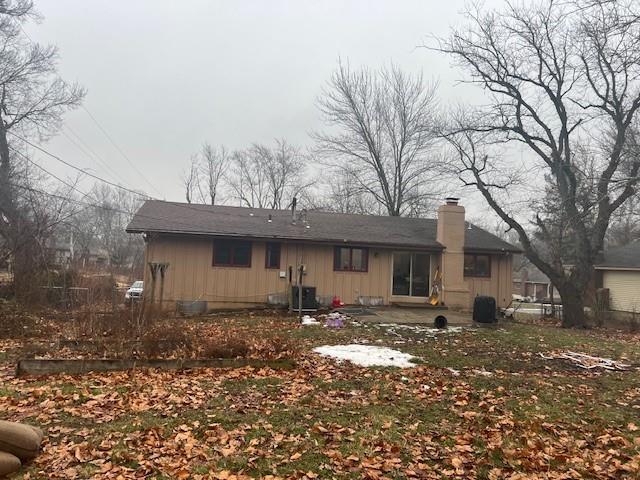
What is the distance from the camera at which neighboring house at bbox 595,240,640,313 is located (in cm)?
2369

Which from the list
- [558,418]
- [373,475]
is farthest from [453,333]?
[373,475]

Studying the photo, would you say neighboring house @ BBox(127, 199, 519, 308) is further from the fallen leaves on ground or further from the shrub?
the fallen leaves on ground

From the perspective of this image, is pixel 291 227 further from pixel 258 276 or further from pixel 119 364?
pixel 119 364

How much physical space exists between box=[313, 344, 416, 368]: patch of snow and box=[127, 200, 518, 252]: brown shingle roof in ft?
27.6

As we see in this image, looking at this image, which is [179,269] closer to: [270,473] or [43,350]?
[43,350]

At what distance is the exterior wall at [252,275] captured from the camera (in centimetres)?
1750

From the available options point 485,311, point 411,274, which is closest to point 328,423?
point 485,311

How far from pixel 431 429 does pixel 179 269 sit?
1382 cm

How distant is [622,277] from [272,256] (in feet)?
60.7

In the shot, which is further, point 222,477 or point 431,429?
point 431,429

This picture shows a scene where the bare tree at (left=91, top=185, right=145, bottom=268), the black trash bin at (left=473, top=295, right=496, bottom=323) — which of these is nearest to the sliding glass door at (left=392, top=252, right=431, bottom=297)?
the black trash bin at (left=473, top=295, right=496, bottom=323)

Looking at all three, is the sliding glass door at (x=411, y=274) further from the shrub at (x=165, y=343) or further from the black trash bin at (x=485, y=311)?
the shrub at (x=165, y=343)

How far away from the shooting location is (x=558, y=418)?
5.80 metres

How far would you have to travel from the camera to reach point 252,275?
712 inches
